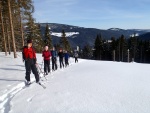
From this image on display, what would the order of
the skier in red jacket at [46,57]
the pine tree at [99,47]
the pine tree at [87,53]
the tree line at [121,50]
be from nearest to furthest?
the skier in red jacket at [46,57]
the tree line at [121,50]
the pine tree at [99,47]
the pine tree at [87,53]

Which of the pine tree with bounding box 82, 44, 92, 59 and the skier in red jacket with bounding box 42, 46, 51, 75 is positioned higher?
the skier in red jacket with bounding box 42, 46, 51, 75

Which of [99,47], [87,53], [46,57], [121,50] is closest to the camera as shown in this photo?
[46,57]

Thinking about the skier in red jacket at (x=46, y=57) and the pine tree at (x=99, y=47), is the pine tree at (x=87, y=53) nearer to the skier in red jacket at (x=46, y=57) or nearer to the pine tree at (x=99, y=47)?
the pine tree at (x=99, y=47)

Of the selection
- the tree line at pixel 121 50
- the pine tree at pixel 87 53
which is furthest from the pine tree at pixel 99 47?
the pine tree at pixel 87 53

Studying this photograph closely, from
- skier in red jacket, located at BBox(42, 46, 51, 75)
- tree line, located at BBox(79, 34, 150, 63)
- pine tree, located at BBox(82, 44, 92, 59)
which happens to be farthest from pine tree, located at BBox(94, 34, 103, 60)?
skier in red jacket, located at BBox(42, 46, 51, 75)

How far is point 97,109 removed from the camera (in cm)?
609

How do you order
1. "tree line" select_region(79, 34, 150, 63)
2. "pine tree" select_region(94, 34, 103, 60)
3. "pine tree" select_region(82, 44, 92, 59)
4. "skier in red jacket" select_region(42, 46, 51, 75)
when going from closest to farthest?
"skier in red jacket" select_region(42, 46, 51, 75) → "tree line" select_region(79, 34, 150, 63) → "pine tree" select_region(94, 34, 103, 60) → "pine tree" select_region(82, 44, 92, 59)

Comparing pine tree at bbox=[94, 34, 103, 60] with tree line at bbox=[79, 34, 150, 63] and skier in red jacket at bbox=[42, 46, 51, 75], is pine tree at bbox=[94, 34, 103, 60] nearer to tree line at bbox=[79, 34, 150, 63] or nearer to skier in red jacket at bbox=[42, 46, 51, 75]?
tree line at bbox=[79, 34, 150, 63]

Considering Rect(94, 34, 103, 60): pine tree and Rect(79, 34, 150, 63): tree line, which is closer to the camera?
Rect(79, 34, 150, 63): tree line

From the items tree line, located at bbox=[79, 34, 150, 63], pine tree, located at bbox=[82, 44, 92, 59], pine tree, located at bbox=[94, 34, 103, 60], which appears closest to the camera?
tree line, located at bbox=[79, 34, 150, 63]

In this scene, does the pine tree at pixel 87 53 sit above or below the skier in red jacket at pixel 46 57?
below

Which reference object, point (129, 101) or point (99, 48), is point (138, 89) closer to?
point (129, 101)

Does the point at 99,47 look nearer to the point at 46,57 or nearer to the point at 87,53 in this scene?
the point at 87,53

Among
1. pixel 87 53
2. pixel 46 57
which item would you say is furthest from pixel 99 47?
pixel 46 57
